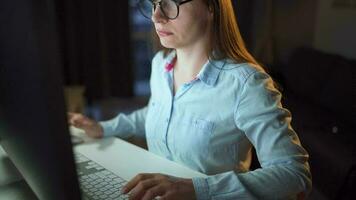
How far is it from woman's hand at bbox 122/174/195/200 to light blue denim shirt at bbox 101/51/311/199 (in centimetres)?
2

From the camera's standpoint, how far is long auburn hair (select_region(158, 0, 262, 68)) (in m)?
0.63

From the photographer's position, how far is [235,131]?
2.18 feet

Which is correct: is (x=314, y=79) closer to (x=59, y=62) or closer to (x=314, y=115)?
(x=314, y=115)

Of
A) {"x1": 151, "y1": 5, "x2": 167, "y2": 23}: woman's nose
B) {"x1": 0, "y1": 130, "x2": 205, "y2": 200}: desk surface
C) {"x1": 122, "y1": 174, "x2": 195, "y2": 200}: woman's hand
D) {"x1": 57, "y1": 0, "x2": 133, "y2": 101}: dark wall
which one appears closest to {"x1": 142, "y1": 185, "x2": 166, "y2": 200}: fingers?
{"x1": 122, "y1": 174, "x2": 195, "y2": 200}: woman's hand

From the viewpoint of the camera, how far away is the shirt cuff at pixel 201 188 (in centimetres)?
58

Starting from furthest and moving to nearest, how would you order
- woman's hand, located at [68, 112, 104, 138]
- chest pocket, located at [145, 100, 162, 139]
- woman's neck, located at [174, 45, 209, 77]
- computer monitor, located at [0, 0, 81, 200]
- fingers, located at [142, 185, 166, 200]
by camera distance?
woman's hand, located at [68, 112, 104, 138] < chest pocket, located at [145, 100, 162, 139] < woman's neck, located at [174, 45, 209, 77] < fingers, located at [142, 185, 166, 200] < computer monitor, located at [0, 0, 81, 200]

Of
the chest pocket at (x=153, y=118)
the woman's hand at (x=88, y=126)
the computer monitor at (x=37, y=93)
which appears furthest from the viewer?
the woman's hand at (x=88, y=126)

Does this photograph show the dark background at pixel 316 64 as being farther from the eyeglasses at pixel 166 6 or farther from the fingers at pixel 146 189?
the fingers at pixel 146 189

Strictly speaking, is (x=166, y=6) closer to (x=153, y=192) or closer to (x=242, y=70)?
(x=242, y=70)

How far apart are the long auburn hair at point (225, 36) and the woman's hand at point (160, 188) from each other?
22cm

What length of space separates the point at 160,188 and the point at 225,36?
265 mm

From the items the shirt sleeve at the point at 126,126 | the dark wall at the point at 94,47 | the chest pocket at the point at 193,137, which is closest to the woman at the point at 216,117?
the chest pocket at the point at 193,137

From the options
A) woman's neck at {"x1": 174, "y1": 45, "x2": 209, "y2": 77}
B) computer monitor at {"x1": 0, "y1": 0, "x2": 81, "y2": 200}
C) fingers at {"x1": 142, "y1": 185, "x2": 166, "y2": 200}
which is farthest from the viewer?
woman's neck at {"x1": 174, "y1": 45, "x2": 209, "y2": 77}

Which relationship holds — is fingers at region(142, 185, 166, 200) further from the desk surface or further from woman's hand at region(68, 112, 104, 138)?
woman's hand at region(68, 112, 104, 138)
